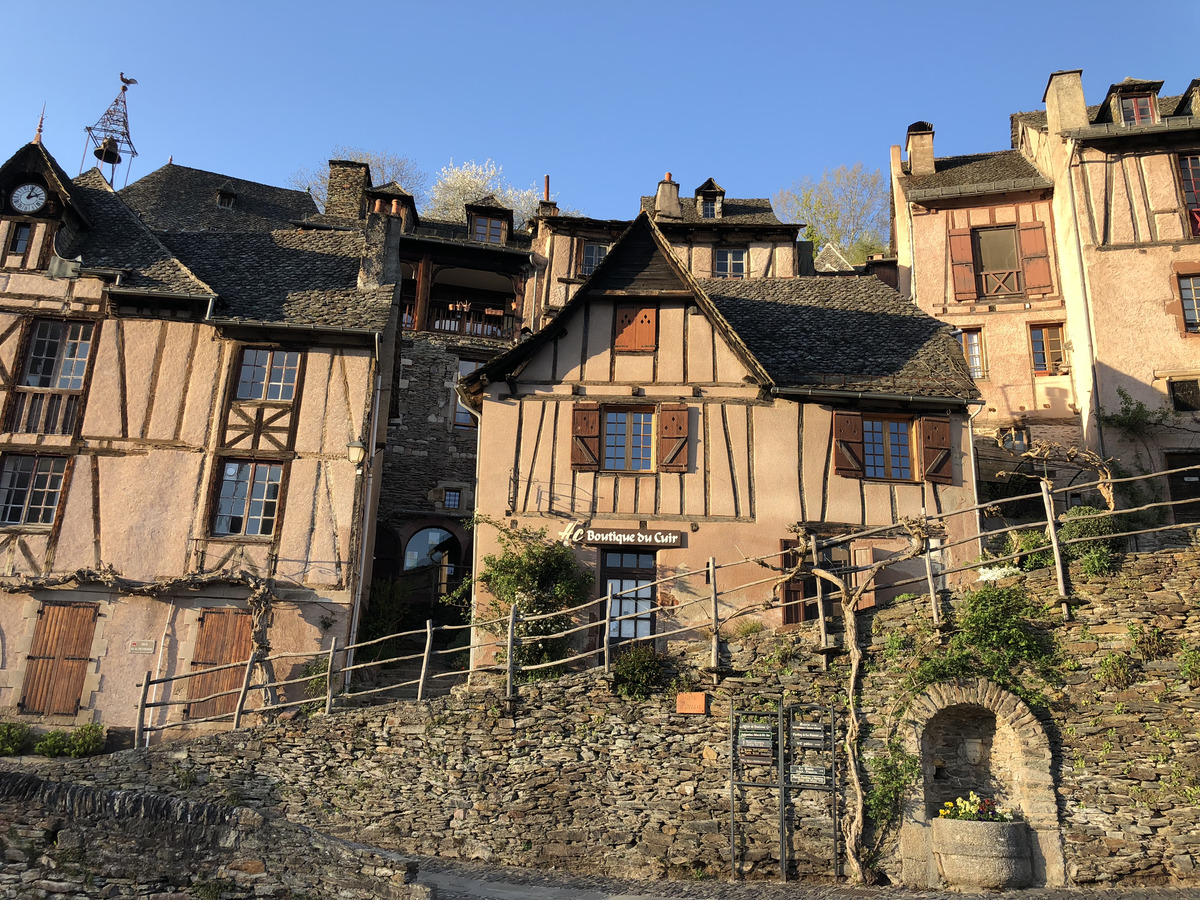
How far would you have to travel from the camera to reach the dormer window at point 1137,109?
2181 centimetres

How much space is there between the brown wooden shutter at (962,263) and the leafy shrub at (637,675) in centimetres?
1517

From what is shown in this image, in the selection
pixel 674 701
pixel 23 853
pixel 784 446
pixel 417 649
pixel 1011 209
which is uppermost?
pixel 1011 209

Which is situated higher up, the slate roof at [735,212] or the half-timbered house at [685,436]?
the slate roof at [735,212]

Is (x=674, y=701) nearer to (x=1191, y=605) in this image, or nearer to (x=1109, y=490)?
(x=1191, y=605)

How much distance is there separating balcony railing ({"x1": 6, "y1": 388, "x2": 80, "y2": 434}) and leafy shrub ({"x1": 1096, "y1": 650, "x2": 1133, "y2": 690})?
15859 mm

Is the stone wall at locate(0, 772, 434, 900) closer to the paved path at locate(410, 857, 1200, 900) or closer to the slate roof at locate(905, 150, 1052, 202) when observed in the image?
the paved path at locate(410, 857, 1200, 900)

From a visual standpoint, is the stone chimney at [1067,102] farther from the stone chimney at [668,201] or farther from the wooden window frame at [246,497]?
the wooden window frame at [246,497]

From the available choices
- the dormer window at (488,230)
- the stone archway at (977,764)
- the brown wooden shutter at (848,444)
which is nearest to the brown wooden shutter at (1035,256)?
the brown wooden shutter at (848,444)

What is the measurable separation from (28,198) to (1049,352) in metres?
21.4

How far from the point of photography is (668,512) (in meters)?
16.1

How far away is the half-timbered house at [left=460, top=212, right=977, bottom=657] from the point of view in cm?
1593

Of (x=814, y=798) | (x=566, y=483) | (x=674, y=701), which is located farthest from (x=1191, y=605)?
(x=566, y=483)

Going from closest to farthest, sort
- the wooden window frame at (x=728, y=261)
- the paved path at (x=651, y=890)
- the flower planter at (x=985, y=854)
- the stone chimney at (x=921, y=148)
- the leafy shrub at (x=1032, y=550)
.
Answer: the paved path at (x=651, y=890) < the flower planter at (x=985, y=854) < the leafy shrub at (x=1032, y=550) < the stone chimney at (x=921, y=148) < the wooden window frame at (x=728, y=261)

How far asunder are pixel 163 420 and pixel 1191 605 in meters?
15.4
